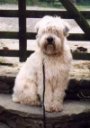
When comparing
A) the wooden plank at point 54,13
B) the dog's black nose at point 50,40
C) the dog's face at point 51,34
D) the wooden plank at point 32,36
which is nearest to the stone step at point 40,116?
the dog's face at point 51,34

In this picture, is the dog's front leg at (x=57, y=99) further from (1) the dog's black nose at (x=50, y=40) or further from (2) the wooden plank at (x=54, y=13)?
(2) the wooden plank at (x=54, y=13)

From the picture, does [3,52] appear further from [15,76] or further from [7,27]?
[7,27]

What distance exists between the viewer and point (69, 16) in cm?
699

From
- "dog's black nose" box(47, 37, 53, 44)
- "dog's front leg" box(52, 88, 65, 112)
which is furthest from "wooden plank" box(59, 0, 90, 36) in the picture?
"dog's black nose" box(47, 37, 53, 44)

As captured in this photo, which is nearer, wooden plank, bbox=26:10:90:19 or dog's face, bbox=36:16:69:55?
dog's face, bbox=36:16:69:55

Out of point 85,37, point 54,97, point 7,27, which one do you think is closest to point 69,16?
point 85,37

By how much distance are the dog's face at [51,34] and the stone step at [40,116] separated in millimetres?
864

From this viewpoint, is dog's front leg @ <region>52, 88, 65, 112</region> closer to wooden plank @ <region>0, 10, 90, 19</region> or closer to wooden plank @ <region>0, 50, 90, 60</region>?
wooden plank @ <region>0, 50, 90, 60</region>

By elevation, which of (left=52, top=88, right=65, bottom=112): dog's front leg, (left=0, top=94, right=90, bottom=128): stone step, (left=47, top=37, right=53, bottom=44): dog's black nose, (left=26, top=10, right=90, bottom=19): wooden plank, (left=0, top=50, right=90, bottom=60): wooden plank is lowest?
(left=0, top=94, right=90, bottom=128): stone step

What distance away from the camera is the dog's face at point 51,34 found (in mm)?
5410

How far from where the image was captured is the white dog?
5.46 m

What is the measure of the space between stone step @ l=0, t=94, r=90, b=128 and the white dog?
0.34 feet

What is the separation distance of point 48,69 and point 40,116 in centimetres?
62

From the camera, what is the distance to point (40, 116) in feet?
19.3
